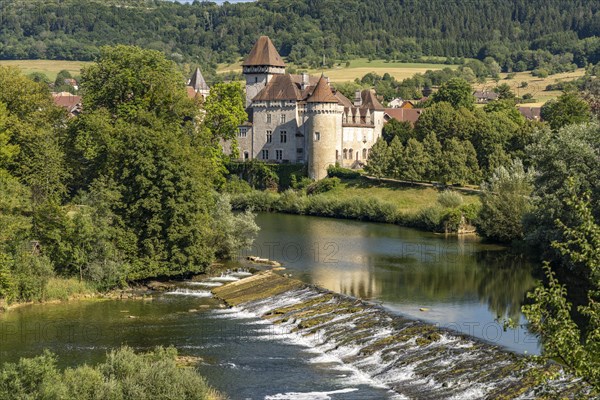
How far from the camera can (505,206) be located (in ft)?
196

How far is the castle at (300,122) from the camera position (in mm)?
89938

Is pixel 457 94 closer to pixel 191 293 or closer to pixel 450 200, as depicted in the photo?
A: pixel 450 200

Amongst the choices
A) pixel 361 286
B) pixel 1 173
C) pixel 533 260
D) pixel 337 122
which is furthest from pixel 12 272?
pixel 337 122

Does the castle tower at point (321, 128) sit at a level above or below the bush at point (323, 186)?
above

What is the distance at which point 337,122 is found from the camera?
3588 inches

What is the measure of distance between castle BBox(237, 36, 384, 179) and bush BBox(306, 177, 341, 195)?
3007 millimetres

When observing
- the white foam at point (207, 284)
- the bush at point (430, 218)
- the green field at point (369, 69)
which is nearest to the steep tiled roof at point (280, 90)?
the bush at point (430, 218)

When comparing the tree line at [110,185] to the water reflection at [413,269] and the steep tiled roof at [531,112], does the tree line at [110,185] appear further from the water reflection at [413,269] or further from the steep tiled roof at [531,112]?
the steep tiled roof at [531,112]

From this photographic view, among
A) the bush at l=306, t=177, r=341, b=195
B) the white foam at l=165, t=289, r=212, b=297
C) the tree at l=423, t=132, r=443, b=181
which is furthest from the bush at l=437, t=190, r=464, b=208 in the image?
the white foam at l=165, t=289, r=212, b=297

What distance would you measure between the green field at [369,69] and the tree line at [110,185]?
11257cm

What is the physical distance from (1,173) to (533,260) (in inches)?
1214

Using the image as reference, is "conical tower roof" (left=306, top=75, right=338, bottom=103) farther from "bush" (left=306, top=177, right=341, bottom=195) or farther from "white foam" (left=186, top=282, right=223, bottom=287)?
→ "white foam" (left=186, top=282, right=223, bottom=287)

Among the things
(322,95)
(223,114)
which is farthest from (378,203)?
(322,95)

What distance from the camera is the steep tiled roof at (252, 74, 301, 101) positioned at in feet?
310
